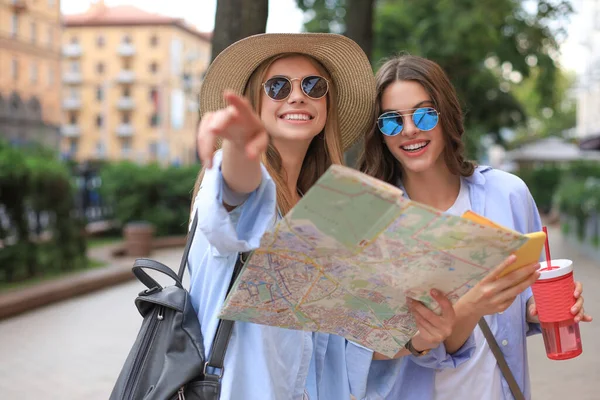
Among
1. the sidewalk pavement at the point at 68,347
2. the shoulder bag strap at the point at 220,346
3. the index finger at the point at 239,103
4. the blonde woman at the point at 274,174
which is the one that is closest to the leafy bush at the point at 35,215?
the sidewalk pavement at the point at 68,347

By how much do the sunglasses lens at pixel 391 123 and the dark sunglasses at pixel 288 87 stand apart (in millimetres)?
235

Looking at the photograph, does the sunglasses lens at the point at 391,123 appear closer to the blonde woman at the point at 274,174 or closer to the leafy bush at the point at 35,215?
the blonde woman at the point at 274,174

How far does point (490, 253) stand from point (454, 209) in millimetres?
942

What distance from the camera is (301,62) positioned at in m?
2.31

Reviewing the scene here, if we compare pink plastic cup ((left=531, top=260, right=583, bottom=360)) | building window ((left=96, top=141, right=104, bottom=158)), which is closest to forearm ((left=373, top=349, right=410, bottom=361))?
pink plastic cup ((left=531, top=260, right=583, bottom=360))

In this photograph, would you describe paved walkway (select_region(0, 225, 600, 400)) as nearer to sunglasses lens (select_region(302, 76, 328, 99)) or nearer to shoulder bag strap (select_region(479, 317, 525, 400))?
shoulder bag strap (select_region(479, 317, 525, 400))

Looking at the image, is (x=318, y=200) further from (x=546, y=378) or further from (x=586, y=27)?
(x=586, y=27)

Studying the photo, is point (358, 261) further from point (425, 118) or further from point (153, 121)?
point (153, 121)

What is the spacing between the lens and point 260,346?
6.12ft

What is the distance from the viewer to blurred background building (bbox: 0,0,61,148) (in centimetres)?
4128

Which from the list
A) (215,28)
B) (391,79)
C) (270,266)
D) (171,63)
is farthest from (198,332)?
(171,63)

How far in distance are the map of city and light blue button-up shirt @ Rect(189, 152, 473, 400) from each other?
0.29 ft

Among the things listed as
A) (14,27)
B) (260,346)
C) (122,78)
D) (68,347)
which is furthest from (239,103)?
(122,78)

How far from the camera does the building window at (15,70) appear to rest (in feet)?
147
